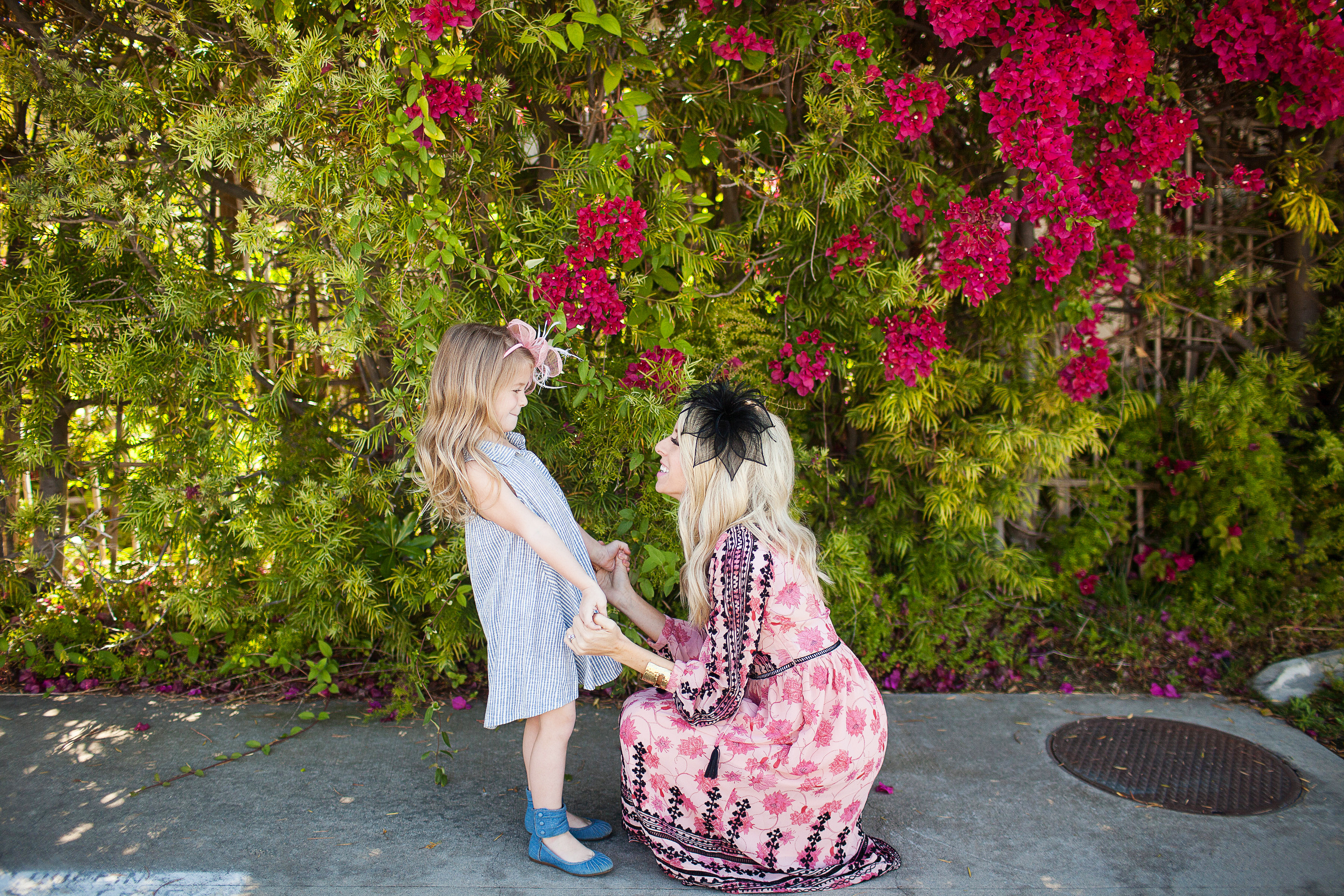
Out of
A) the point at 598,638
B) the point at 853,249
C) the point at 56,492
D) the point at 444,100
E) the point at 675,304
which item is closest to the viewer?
the point at 598,638

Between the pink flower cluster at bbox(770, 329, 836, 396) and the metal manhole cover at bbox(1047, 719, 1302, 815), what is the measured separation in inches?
58.9

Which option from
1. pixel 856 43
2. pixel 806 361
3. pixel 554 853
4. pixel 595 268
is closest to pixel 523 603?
pixel 554 853

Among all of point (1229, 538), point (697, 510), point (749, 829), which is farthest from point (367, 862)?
point (1229, 538)

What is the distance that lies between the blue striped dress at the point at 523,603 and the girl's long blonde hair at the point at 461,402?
0.20 ft

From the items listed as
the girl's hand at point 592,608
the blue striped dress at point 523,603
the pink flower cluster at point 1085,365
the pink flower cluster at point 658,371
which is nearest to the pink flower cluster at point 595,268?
the pink flower cluster at point 658,371

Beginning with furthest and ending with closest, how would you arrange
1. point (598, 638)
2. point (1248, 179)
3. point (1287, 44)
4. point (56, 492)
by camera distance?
point (56, 492)
point (1248, 179)
point (1287, 44)
point (598, 638)

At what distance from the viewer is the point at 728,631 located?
6.42 feet

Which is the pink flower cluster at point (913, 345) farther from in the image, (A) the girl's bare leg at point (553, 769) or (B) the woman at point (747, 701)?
(A) the girl's bare leg at point (553, 769)

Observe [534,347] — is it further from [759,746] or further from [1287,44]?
[1287,44]

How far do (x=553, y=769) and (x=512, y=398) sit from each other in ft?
3.18

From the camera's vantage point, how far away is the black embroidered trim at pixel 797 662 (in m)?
2.02

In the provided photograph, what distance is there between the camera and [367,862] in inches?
84.3

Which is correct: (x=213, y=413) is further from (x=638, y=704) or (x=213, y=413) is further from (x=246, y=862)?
(x=638, y=704)

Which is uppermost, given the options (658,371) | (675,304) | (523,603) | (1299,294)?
(1299,294)
